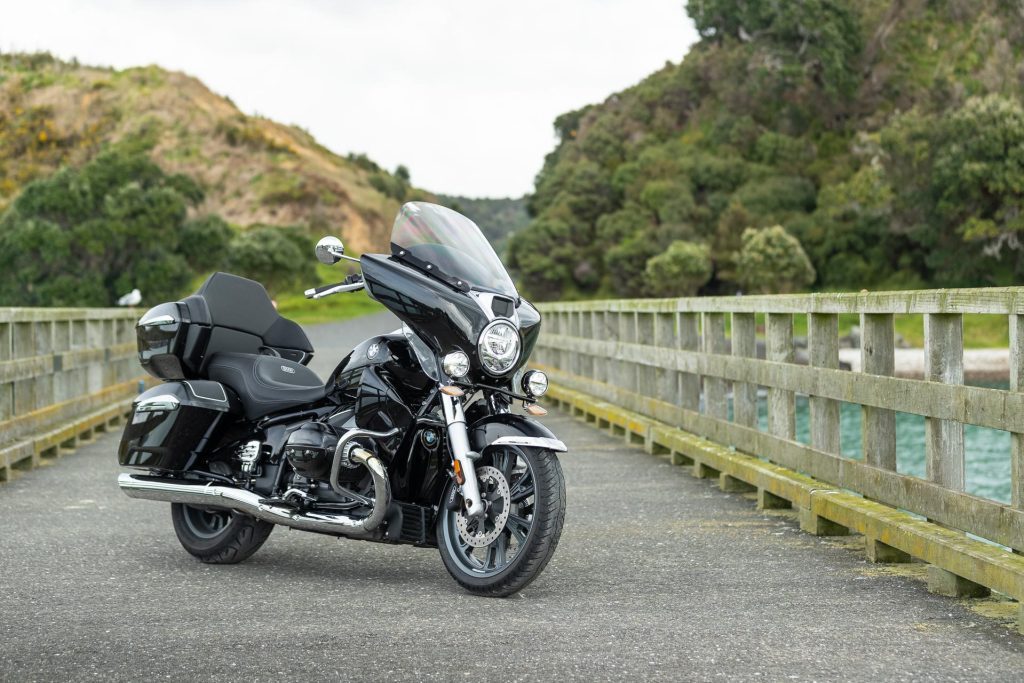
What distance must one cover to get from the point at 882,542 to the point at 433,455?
204 cm

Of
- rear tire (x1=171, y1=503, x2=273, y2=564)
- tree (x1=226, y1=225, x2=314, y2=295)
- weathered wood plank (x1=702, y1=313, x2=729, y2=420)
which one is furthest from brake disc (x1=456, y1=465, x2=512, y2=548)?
tree (x1=226, y1=225, x2=314, y2=295)

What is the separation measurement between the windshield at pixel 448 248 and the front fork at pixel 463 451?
48 centimetres

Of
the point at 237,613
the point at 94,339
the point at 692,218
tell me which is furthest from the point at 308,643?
the point at 692,218

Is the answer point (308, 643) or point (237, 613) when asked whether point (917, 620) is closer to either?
point (308, 643)

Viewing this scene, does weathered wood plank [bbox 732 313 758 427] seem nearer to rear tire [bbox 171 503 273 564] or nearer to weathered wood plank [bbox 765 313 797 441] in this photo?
weathered wood plank [bbox 765 313 797 441]

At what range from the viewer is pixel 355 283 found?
19.4ft

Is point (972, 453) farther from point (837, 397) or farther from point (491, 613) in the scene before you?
point (491, 613)

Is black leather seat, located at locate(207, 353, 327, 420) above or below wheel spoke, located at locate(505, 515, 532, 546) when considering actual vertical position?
above

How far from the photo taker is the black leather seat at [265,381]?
6270 millimetres

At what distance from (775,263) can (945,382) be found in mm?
70069

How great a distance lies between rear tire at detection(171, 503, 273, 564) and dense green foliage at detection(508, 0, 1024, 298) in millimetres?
57737

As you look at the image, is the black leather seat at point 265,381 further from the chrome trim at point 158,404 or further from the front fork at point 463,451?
the front fork at point 463,451

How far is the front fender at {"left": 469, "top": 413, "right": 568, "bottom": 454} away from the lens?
540cm

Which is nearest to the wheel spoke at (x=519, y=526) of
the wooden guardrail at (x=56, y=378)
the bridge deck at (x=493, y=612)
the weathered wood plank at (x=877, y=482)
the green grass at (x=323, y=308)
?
the bridge deck at (x=493, y=612)
